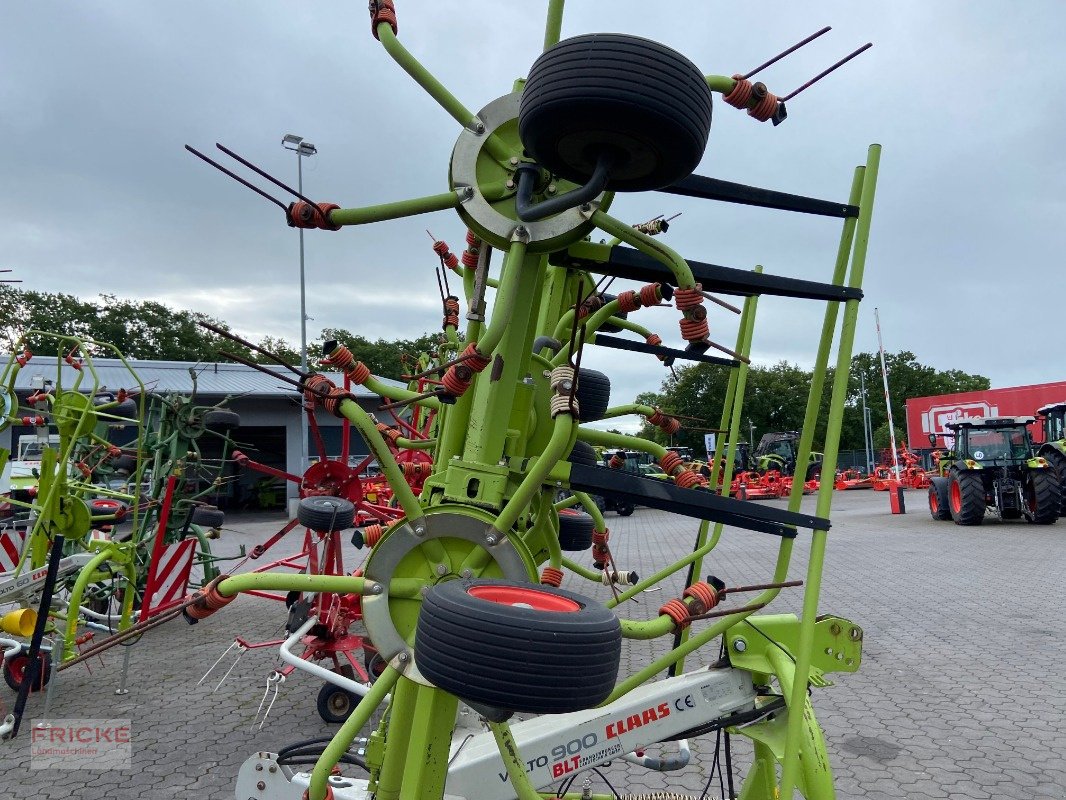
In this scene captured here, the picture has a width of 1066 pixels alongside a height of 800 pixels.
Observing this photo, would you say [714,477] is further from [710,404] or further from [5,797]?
[710,404]

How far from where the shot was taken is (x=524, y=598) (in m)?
1.72

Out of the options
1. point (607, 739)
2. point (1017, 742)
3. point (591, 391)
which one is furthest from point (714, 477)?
point (1017, 742)

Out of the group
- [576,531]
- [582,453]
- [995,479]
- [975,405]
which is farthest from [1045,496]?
[975,405]

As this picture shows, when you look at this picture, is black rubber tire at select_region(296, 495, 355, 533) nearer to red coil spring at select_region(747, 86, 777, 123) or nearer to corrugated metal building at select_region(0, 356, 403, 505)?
red coil spring at select_region(747, 86, 777, 123)

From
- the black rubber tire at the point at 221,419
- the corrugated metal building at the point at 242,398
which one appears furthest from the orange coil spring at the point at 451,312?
the corrugated metal building at the point at 242,398

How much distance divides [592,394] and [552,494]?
0.78 metres

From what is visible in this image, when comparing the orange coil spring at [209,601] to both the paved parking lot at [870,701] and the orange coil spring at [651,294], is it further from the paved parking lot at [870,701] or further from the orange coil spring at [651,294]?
the paved parking lot at [870,701]

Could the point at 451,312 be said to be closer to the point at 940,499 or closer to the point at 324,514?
the point at 324,514

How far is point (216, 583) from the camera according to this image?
6.13 ft

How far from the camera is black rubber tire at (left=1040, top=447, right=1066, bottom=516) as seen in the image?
50.2 feet

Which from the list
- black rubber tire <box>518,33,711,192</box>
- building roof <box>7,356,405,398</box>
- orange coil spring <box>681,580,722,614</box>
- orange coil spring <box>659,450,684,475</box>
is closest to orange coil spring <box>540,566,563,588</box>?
orange coil spring <box>659,450,684,475</box>

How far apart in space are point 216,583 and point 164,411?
528 cm

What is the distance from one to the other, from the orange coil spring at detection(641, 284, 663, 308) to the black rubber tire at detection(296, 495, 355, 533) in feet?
10.2

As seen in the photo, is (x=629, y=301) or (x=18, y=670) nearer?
(x=629, y=301)
